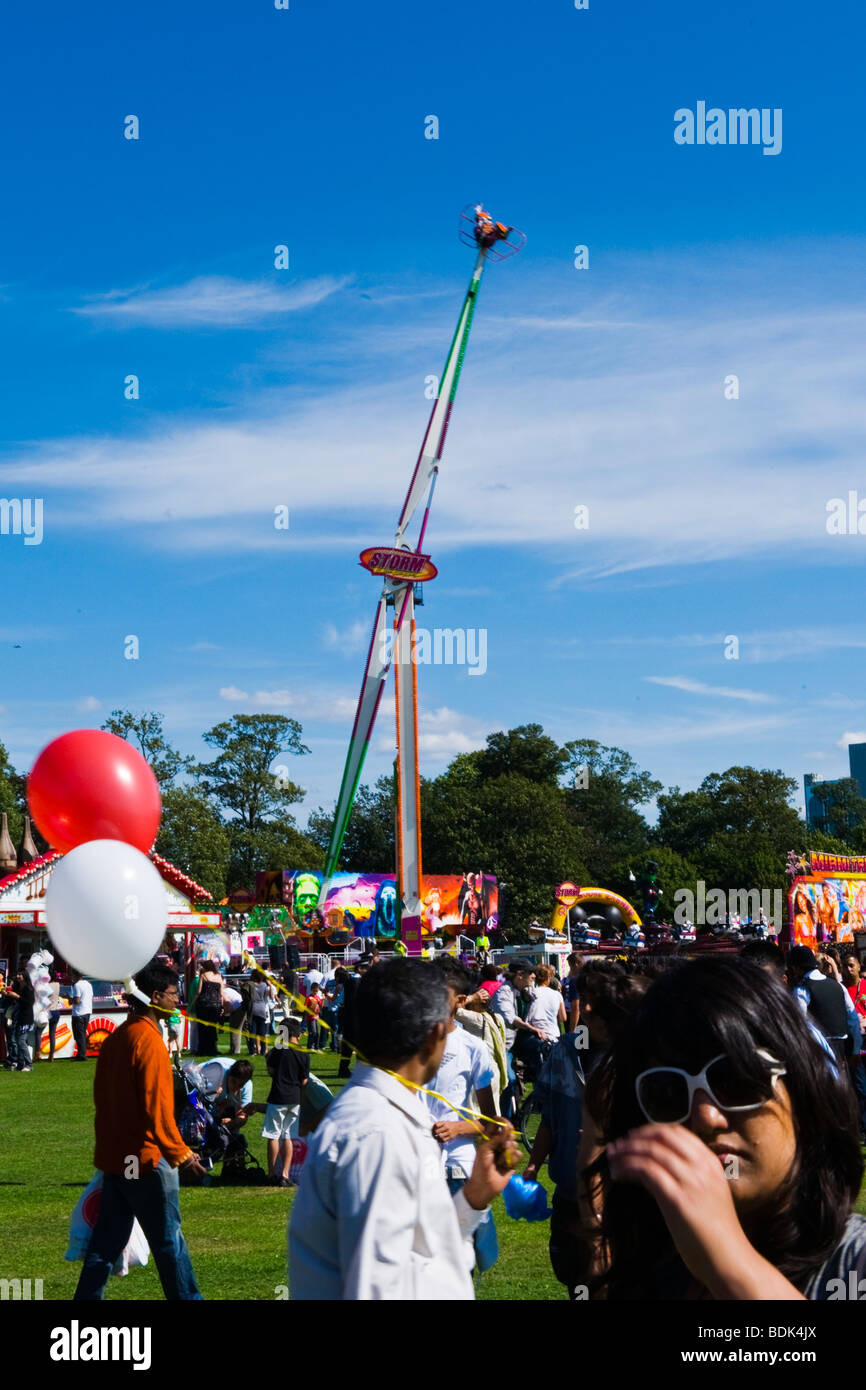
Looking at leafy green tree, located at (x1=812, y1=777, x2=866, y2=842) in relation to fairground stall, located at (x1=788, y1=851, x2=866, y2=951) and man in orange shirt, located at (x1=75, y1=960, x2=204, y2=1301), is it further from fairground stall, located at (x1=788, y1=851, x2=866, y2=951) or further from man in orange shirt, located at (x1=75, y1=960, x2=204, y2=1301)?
man in orange shirt, located at (x1=75, y1=960, x2=204, y2=1301)

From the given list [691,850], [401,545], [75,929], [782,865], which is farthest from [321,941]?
[691,850]

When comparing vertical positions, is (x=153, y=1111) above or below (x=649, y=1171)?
below

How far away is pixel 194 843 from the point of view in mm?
68875

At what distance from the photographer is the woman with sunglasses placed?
185 centimetres

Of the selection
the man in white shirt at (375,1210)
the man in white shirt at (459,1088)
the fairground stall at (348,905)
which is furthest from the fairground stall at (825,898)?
the man in white shirt at (375,1210)

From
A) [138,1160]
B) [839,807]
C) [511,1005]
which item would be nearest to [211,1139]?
[511,1005]

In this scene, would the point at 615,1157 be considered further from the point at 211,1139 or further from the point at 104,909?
the point at 211,1139

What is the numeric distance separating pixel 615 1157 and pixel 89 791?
6869 mm

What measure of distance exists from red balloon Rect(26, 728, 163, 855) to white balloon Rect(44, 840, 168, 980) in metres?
1.04

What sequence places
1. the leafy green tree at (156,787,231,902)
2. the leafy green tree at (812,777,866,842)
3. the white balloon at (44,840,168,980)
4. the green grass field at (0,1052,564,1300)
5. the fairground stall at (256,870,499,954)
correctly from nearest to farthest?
the white balloon at (44,840,168,980) < the green grass field at (0,1052,564,1300) < the fairground stall at (256,870,499,954) < the leafy green tree at (156,787,231,902) < the leafy green tree at (812,777,866,842)

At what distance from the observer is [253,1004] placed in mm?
24328

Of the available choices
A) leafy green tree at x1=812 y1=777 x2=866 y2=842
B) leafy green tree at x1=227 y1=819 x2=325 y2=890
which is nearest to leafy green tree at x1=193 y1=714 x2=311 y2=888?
leafy green tree at x1=227 y1=819 x2=325 y2=890
